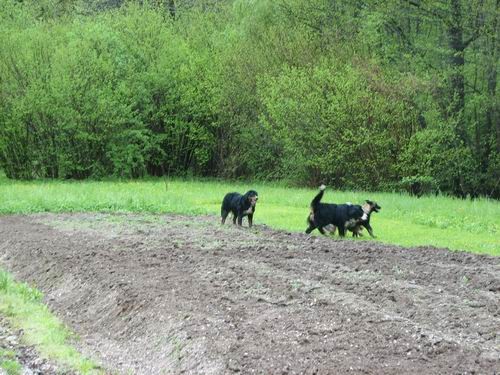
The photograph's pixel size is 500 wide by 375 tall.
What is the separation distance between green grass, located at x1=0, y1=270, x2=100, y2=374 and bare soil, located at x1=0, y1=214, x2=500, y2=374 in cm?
27

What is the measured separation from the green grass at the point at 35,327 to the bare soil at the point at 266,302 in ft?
0.88

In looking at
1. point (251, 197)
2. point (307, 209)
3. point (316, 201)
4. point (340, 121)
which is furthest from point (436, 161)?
point (316, 201)

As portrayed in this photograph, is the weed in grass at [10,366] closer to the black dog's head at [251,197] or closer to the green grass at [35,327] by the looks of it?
the green grass at [35,327]

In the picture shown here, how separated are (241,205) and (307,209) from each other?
19.4 ft

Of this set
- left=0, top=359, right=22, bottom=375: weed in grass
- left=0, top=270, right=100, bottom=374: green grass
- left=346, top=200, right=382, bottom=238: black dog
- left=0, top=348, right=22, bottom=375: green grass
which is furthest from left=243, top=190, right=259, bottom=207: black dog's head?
left=0, top=359, right=22, bottom=375: weed in grass

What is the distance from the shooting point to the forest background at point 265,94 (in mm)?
32500

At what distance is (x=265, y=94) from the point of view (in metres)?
36.0

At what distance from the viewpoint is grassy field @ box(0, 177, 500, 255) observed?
17484 millimetres

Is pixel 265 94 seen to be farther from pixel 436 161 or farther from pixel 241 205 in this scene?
pixel 241 205

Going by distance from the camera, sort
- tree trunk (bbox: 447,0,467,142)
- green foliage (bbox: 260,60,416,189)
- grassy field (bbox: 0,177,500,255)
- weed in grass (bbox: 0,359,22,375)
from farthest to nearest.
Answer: tree trunk (bbox: 447,0,467,142), green foliage (bbox: 260,60,416,189), grassy field (bbox: 0,177,500,255), weed in grass (bbox: 0,359,22,375)

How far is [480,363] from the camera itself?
7.50 m

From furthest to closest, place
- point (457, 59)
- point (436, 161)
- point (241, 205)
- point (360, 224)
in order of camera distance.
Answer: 1. point (457, 59)
2. point (436, 161)
3. point (241, 205)
4. point (360, 224)

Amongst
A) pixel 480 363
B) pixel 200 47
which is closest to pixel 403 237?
pixel 480 363

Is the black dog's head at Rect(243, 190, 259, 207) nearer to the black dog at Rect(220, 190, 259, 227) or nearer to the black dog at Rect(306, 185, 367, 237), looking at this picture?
the black dog at Rect(220, 190, 259, 227)
